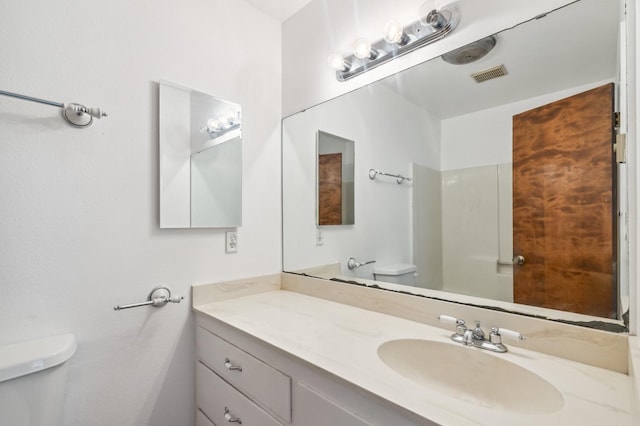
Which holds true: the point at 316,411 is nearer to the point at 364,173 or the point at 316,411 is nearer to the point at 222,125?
the point at 364,173

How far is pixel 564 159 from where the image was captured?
96 centimetres

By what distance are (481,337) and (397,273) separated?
0.47 meters

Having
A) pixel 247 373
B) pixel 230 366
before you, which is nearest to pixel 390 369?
pixel 247 373

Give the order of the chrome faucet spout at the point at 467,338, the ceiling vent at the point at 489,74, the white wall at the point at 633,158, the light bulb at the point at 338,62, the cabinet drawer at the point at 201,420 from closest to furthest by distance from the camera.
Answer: the white wall at the point at 633,158 → the chrome faucet spout at the point at 467,338 → the ceiling vent at the point at 489,74 → the cabinet drawer at the point at 201,420 → the light bulb at the point at 338,62

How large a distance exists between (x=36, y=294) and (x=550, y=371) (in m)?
1.61

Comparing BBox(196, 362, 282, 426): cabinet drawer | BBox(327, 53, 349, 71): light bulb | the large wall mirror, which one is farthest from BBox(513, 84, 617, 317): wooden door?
BBox(196, 362, 282, 426): cabinet drawer

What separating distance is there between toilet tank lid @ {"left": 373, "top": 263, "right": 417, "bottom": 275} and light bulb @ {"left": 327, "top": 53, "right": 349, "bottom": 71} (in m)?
0.97

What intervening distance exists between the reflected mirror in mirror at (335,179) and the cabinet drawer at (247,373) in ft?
2.69

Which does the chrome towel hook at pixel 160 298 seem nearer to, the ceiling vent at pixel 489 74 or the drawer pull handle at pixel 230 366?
the drawer pull handle at pixel 230 366

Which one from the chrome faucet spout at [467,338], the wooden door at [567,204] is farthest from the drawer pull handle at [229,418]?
the wooden door at [567,204]

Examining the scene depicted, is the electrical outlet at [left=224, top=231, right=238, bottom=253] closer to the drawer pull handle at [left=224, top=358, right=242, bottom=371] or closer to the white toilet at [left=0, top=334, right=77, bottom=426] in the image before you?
the drawer pull handle at [left=224, top=358, right=242, bottom=371]

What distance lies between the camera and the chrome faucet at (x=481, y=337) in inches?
35.6

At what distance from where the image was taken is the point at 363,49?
1.34m

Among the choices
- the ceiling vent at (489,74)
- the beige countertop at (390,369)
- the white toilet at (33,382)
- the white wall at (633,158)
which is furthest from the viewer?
the ceiling vent at (489,74)
